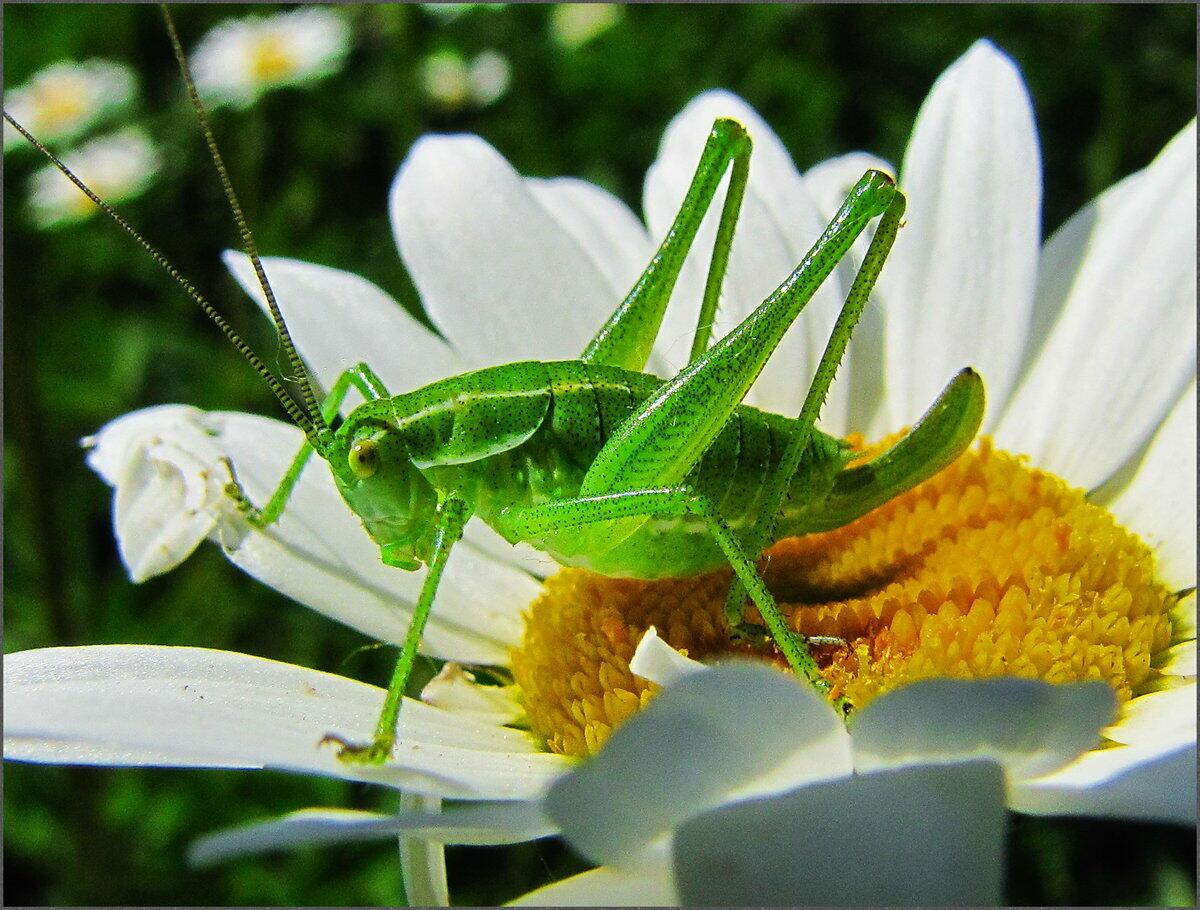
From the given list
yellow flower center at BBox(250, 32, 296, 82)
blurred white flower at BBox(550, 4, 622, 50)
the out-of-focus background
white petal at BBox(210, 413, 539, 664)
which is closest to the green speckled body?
white petal at BBox(210, 413, 539, 664)

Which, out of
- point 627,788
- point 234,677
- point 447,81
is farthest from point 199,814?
point 447,81

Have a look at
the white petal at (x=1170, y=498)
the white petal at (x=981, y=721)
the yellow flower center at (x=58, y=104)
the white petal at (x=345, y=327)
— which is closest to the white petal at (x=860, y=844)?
the white petal at (x=981, y=721)

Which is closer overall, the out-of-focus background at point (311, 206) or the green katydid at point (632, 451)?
the green katydid at point (632, 451)

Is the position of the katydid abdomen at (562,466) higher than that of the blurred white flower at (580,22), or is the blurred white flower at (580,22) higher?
the blurred white flower at (580,22)

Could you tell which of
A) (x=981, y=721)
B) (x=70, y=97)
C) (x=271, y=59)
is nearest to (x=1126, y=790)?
(x=981, y=721)

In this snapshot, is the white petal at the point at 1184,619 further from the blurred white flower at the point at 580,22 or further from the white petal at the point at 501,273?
the blurred white flower at the point at 580,22

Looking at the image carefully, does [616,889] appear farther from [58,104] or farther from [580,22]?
[58,104]

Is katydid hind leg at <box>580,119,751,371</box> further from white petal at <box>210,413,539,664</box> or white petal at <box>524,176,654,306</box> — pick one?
white petal at <box>210,413,539,664</box>
